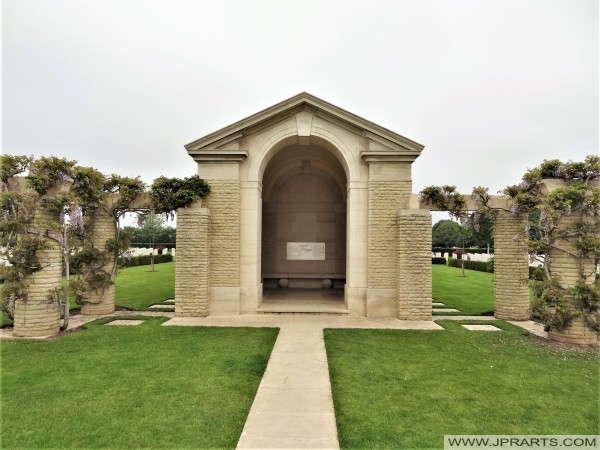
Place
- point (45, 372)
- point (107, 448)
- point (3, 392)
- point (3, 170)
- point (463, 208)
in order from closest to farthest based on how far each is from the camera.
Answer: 1. point (107, 448)
2. point (3, 392)
3. point (45, 372)
4. point (3, 170)
5. point (463, 208)

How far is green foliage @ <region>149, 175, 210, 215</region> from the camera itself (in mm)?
10844

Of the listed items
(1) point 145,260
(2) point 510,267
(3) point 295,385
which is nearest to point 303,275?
(2) point 510,267

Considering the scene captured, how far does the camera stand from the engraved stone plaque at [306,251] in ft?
53.0

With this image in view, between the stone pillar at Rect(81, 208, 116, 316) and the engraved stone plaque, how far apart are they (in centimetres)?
760

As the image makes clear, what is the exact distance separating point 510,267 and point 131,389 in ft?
36.6

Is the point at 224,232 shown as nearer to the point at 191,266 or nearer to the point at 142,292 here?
the point at 191,266

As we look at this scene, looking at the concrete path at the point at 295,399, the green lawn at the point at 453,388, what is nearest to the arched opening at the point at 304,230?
the concrete path at the point at 295,399

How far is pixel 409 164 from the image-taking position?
11.3 meters

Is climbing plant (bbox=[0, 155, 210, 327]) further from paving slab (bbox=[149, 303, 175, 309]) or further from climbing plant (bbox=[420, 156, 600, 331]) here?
climbing plant (bbox=[420, 156, 600, 331])

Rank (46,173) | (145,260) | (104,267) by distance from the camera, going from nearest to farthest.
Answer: (46,173), (104,267), (145,260)

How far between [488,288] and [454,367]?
13.3 meters

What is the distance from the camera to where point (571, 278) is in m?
8.46

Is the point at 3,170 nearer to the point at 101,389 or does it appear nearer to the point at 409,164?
the point at 101,389

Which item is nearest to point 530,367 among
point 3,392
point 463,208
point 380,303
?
point 380,303
